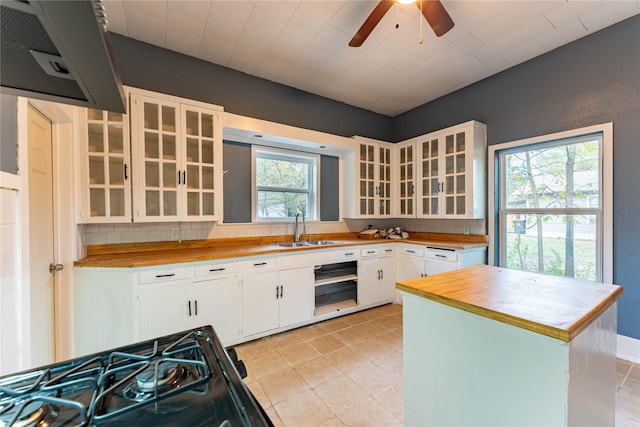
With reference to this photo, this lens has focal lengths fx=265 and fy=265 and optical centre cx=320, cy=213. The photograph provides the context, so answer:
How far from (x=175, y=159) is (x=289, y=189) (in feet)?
4.84

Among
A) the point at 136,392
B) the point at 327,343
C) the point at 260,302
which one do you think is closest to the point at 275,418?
the point at 327,343

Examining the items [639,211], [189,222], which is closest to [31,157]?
[189,222]

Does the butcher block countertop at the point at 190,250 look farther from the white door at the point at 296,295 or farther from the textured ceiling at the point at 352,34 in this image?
the textured ceiling at the point at 352,34

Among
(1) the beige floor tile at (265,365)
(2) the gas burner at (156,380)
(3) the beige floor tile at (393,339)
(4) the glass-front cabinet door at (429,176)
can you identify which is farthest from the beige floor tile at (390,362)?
(4) the glass-front cabinet door at (429,176)

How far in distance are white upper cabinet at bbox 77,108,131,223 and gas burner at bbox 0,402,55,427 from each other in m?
2.03

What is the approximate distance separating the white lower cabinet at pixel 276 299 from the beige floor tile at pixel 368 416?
1.21 metres

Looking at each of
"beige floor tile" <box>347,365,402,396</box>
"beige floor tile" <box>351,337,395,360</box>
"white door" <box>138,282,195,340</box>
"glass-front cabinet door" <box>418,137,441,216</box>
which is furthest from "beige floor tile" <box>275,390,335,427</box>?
"glass-front cabinet door" <box>418,137,441,216</box>

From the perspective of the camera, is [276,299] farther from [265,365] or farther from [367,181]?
[367,181]

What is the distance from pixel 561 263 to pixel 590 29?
7.42ft

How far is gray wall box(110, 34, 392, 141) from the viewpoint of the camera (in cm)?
256

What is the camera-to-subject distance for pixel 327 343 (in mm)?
2607

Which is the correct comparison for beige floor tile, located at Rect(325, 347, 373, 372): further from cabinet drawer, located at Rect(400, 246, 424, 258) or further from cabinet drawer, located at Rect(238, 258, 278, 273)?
cabinet drawer, located at Rect(400, 246, 424, 258)

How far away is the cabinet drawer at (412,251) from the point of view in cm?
342

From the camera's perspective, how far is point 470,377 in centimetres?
117
